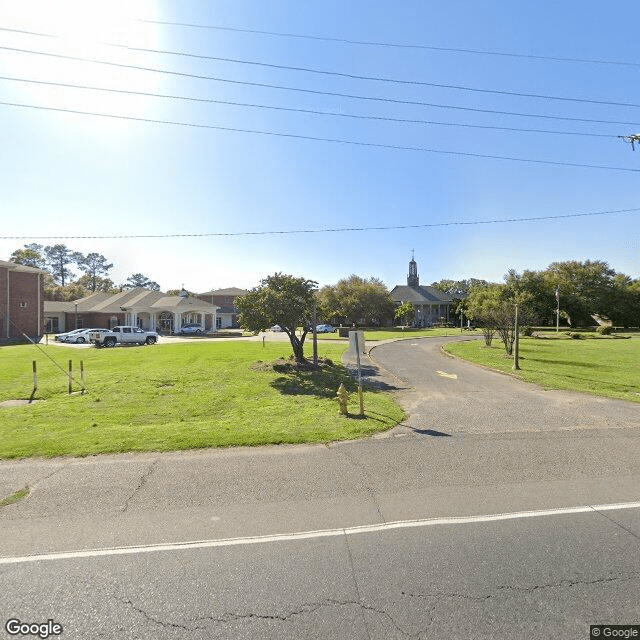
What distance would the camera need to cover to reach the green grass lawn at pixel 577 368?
1477 cm

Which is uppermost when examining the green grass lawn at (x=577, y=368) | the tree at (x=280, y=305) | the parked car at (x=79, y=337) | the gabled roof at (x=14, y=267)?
the gabled roof at (x=14, y=267)

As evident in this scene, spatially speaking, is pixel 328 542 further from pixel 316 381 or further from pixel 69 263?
pixel 69 263

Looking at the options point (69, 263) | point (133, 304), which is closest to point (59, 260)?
point (69, 263)

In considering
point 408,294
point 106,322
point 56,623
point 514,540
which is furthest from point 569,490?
point 408,294

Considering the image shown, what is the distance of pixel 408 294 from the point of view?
262 ft

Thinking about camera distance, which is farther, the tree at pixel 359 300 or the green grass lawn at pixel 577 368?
the tree at pixel 359 300

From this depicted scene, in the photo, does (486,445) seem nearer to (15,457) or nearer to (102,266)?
(15,457)

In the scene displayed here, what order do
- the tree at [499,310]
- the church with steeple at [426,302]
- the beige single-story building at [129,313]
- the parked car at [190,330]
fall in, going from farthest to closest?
the church with steeple at [426,302], the beige single-story building at [129,313], the parked car at [190,330], the tree at [499,310]

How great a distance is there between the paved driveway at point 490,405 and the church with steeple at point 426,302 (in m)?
58.7

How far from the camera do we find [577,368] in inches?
814

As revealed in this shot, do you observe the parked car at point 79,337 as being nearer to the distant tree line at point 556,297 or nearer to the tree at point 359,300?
the distant tree line at point 556,297

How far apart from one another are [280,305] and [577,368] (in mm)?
16234

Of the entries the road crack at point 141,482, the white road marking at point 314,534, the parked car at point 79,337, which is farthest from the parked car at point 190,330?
the white road marking at point 314,534

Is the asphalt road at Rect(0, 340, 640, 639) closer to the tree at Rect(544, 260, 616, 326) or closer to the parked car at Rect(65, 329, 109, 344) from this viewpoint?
the parked car at Rect(65, 329, 109, 344)
